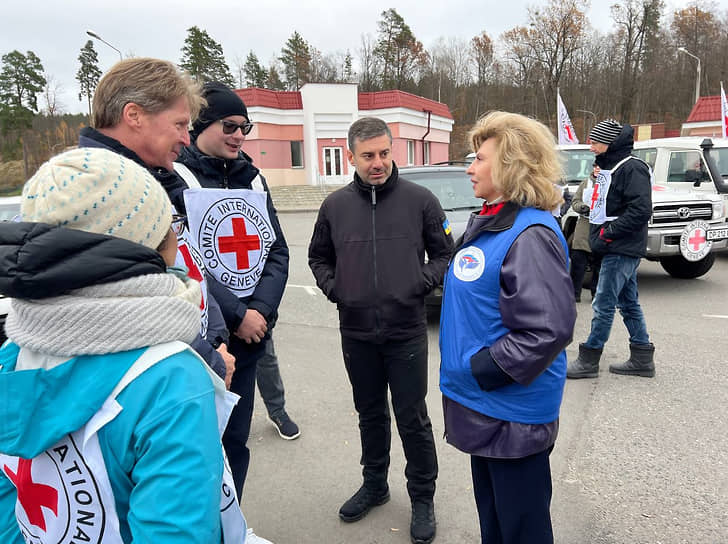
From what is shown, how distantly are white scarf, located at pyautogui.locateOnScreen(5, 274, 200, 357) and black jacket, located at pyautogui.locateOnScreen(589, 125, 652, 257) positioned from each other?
4.30 m

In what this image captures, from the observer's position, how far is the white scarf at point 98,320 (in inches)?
36.0

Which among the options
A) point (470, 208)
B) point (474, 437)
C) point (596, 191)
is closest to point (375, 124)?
point (474, 437)

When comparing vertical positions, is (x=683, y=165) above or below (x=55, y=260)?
above

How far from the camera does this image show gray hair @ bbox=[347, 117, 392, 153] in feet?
8.81

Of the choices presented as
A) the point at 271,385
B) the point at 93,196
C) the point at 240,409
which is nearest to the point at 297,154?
the point at 271,385

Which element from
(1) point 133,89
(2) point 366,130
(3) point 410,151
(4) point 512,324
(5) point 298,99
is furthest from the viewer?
(3) point 410,151

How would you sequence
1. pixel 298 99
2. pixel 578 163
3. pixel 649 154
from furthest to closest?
pixel 298 99 < pixel 578 163 < pixel 649 154

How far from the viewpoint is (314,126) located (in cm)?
3388

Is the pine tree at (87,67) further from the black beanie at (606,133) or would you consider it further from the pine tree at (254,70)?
the black beanie at (606,133)

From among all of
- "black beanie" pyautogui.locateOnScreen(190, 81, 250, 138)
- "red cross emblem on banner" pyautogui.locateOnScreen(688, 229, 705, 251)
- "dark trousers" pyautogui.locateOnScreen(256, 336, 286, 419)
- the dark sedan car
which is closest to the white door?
the dark sedan car

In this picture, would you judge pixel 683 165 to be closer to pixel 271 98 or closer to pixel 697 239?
pixel 697 239

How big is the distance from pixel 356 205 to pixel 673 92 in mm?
60515

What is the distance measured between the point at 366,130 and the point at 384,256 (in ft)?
2.29

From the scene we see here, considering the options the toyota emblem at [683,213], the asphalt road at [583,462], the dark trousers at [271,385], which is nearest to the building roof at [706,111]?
the toyota emblem at [683,213]
